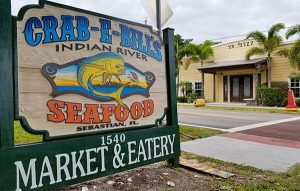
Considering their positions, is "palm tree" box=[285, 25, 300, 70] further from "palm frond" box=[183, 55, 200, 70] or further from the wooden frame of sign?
the wooden frame of sign

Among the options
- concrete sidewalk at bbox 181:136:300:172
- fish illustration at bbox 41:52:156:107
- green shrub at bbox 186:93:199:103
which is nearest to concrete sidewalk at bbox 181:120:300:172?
→ concrete sidewalk at bbox 181:136:300:172

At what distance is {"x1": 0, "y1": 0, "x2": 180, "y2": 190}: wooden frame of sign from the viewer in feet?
10.7

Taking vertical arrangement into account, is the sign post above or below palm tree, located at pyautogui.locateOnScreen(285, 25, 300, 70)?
below

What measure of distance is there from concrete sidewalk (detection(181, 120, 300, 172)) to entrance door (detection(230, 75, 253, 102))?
15.6 meters

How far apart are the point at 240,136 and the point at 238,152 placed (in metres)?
2.18

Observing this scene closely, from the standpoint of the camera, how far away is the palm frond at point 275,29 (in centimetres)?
2166

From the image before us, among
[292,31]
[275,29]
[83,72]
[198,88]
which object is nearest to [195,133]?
[83,72]

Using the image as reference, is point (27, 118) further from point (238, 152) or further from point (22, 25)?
point (238, 152)

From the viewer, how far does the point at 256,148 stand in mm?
7156

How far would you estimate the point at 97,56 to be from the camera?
161 inches

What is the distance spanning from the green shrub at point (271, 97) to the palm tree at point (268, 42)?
3.07 ft

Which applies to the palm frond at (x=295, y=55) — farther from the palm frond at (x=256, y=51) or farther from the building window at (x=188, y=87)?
the building window at (x=188, y=87)

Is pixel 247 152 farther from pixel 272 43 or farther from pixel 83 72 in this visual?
pixel 272 43

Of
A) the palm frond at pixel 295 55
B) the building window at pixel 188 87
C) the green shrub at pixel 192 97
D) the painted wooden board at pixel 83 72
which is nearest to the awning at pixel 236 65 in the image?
the palm frond at pixel 295 55
